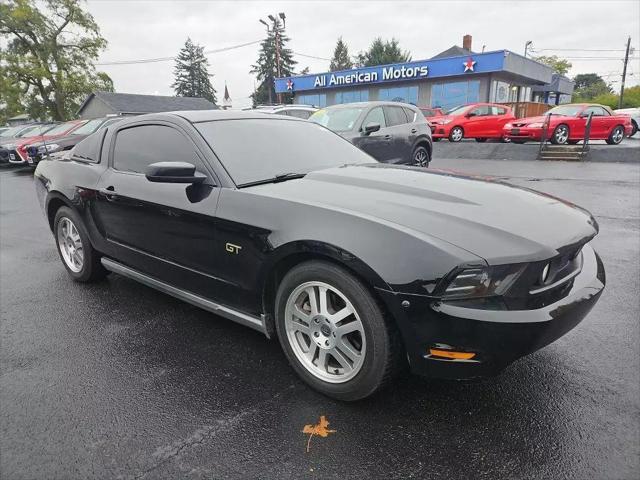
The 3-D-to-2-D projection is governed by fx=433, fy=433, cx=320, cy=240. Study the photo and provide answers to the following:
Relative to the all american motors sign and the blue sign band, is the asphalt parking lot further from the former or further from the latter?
the all american motors sign

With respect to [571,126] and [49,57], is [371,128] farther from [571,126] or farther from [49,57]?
[49,57]

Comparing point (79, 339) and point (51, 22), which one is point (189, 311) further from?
point (51, 22)

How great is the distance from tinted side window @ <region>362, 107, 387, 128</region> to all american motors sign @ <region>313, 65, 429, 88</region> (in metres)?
21.1

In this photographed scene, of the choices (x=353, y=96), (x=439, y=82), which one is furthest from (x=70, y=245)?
(x=353, y=96)

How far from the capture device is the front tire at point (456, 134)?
16.6m

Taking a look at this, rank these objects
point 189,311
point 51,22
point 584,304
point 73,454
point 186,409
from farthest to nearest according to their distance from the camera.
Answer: point 51,22 < point 189,311 < point 186,409 < point 584,304 < point 73,454

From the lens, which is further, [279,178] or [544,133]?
[544,133]

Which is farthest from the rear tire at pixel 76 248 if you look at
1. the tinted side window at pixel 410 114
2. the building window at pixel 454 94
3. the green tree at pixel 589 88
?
the green tree at pixel 589 88

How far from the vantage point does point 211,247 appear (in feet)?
8.64

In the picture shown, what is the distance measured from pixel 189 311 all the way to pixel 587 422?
2.68 m

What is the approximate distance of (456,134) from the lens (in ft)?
54.6

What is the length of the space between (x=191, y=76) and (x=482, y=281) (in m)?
81.9

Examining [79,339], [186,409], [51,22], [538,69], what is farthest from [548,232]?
[51,22]

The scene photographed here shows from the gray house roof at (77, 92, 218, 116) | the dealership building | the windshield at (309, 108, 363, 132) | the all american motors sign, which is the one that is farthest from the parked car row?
the gray house roof at (77, 92, 218, 116)
